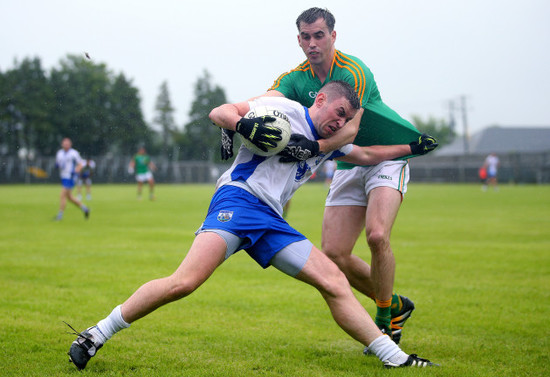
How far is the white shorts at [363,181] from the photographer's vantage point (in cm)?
539

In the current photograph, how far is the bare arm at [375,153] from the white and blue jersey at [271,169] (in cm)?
69

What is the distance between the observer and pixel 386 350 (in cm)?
427

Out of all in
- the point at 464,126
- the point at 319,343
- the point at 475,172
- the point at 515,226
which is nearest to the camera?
the point at 319,343

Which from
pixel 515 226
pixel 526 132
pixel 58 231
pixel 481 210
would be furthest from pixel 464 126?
pixel 58 231

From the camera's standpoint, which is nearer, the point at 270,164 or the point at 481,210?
the point at 270,164

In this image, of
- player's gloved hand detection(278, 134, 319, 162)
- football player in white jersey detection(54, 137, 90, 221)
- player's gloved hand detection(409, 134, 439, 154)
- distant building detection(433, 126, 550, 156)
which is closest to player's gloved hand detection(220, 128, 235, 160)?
player's gloved hand detection(278, 134, 319, 162)

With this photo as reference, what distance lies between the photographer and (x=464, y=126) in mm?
83500

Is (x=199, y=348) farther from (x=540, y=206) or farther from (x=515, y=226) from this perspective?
(x=540, y=206)

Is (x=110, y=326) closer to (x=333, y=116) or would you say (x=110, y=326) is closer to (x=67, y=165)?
(x=333, y=116)

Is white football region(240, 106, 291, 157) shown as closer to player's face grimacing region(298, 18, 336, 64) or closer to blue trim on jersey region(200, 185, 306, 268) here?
blue trim on jersey region(200, 185, 306, 268)

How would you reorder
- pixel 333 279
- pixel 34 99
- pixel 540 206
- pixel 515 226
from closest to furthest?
pixel 333 279 → pixel 515 226 → pixel 540 206 → pixel 34 99

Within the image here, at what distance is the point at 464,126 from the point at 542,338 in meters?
82.4

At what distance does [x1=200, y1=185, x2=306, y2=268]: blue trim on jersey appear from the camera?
4109 millimetres

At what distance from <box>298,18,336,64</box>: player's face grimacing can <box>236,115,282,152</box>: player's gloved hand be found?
1.15m
